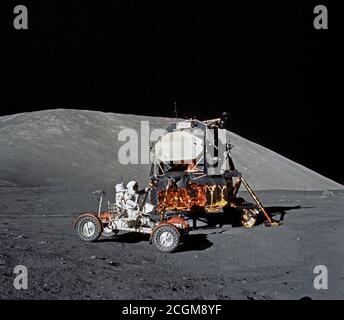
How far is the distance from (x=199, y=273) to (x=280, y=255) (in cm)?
174

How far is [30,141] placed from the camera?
23422 millimetres

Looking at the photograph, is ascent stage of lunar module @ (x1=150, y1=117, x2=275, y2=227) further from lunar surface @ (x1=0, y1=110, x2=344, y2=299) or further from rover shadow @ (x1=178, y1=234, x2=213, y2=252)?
rover shadow @ (x1=178, y1=234, x2=213, y2=252)

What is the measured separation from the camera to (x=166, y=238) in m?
7.11

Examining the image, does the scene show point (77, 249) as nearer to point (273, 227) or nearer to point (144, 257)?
point (144, 257)

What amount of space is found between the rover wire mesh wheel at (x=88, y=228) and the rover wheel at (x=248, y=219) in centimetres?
348

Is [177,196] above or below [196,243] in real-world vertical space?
above

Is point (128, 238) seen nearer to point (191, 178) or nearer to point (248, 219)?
point (191, 178)

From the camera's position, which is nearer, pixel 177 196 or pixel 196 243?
pixel 196 243

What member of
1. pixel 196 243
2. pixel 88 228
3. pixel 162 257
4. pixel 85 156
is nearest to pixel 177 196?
pixel 196 243

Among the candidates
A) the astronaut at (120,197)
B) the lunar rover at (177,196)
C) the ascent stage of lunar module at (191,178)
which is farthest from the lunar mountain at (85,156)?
the astronaut at (120,197)

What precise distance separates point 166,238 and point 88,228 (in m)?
1.56

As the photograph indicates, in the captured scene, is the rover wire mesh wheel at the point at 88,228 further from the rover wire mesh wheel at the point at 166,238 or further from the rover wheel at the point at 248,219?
the rover wheel at the point at 248,219
